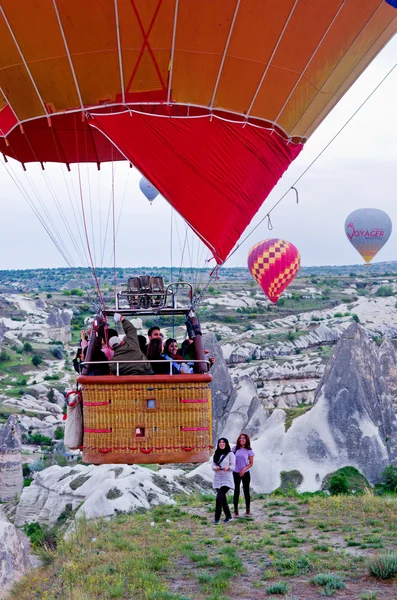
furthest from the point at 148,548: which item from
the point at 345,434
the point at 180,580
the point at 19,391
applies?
the point at 19,391

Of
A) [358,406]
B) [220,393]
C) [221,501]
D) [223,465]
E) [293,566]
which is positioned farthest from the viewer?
[220,393]

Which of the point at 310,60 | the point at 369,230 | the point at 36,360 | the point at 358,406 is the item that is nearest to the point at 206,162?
the point at 310,60

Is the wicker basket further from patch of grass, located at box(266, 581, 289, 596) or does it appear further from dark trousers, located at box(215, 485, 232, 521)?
dark trousers, located at box(215, 485, 232, 521)

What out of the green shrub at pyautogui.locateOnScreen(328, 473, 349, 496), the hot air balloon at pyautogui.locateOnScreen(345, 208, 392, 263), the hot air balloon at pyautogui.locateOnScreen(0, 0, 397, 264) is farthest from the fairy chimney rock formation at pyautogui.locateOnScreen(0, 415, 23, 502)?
the hot air balloon at pyautogui.locateOnScreen(0, 0, 397, 264)

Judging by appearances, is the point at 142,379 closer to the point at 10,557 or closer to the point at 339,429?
the point at 10,557

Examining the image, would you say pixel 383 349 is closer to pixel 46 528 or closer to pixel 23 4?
pixel 46 528

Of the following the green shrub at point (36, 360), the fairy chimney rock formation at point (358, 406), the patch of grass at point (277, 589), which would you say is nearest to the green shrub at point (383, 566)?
the patch of grass at point (277, 589)
